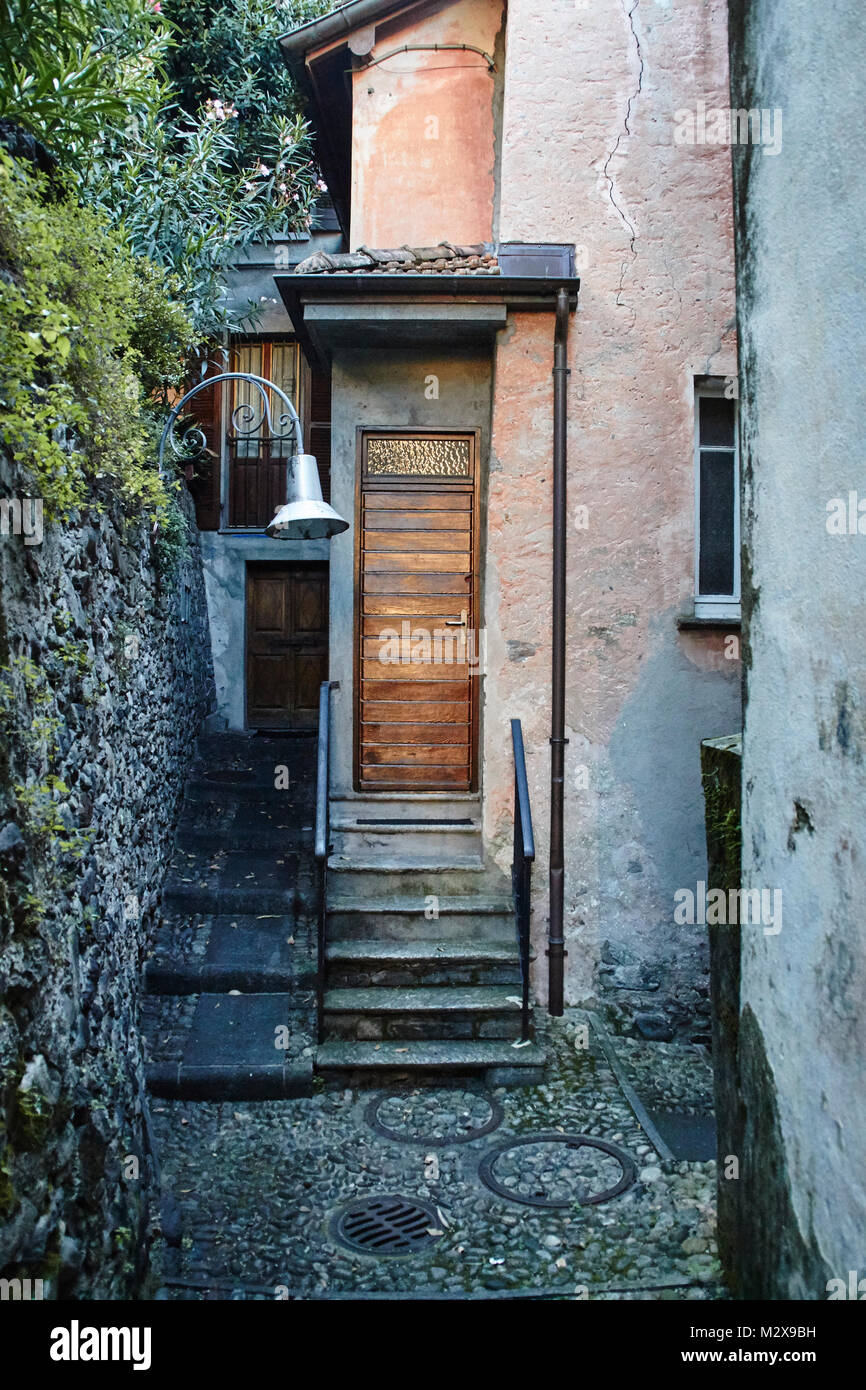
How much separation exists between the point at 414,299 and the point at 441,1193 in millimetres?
5206

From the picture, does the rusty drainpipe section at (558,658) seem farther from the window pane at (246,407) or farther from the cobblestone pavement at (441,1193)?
the window pane at (246,407)

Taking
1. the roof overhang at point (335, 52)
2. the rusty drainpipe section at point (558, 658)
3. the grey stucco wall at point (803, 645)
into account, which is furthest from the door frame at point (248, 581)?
the grey stucco wall at point (803, 645)

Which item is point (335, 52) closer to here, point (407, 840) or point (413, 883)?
point (407, 840)

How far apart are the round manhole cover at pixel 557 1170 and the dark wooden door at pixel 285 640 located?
265 inches

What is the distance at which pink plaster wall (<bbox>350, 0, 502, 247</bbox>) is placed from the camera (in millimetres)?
7375

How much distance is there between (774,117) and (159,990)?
5485 mm

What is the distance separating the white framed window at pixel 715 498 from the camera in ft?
22.1

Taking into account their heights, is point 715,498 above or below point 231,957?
above

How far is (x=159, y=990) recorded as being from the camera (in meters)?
6.01

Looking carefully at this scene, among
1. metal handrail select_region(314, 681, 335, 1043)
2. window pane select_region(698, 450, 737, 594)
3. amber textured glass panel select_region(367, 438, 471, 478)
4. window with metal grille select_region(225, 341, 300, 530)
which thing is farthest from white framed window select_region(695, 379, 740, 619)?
window with metal grille select_region(225, 341, 300, 530)

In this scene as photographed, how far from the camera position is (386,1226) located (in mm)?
4133

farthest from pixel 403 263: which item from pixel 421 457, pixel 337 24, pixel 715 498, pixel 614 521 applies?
pixel 715 498
